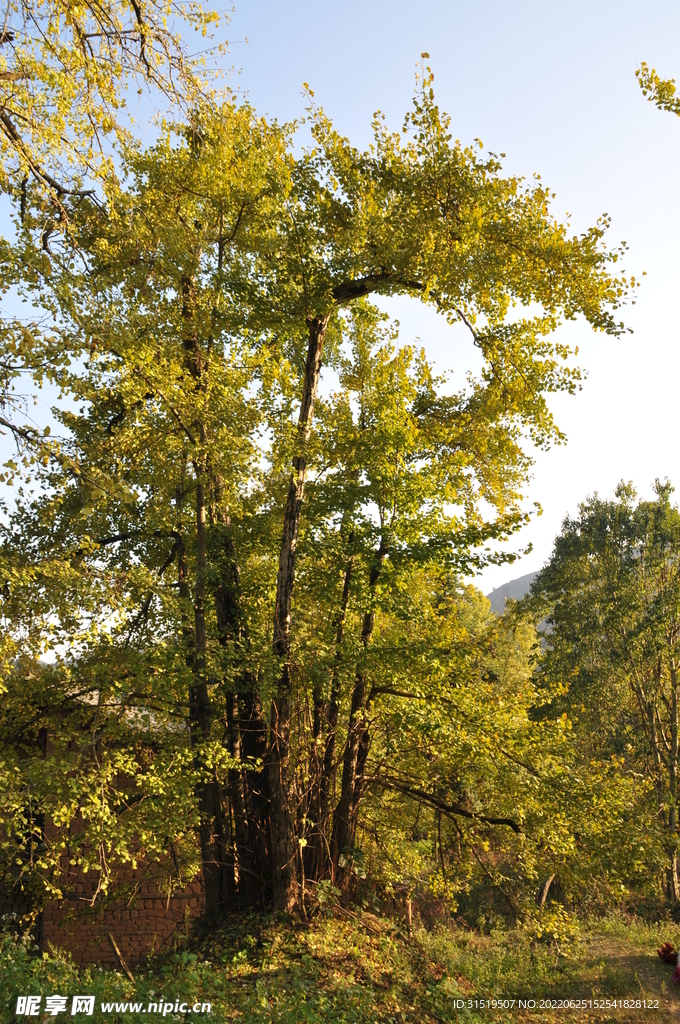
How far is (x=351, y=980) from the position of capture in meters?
8.79

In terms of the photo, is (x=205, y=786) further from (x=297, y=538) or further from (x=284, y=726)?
(x=297, y=538)

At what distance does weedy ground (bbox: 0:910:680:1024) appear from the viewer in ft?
Answer: 23.1

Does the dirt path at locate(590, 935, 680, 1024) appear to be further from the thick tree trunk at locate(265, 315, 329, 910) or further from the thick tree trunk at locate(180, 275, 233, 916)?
the thick tree trunk at locate(180, 275, 233, 916)

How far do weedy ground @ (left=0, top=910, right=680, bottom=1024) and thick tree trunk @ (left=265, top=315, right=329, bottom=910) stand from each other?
0.59m

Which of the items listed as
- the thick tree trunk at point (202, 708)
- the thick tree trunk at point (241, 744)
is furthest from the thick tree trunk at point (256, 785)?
the thick tree trunk at point (202, 708)

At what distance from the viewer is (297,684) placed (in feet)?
35.0

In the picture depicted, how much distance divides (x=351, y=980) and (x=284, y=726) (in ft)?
10.6

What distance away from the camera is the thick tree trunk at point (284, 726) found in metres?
9.87

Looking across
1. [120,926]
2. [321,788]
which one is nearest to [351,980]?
[321,788]

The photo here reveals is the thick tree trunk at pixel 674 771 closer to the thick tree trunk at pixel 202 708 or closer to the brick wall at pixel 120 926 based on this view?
the brick wall at pixel 120 926

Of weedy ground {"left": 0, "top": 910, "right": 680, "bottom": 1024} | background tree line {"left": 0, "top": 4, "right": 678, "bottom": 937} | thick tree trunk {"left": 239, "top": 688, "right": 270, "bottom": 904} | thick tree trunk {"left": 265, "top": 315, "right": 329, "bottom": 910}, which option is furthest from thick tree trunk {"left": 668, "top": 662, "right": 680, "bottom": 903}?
thick tree trunk {"left": 265, "top": 315, "right": 329, "bottom": 910}

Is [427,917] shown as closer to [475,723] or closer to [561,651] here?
[561,651]

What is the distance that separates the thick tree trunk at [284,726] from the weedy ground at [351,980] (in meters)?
0.59

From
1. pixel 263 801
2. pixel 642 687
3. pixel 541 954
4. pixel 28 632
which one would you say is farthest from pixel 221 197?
pixel 642 687
